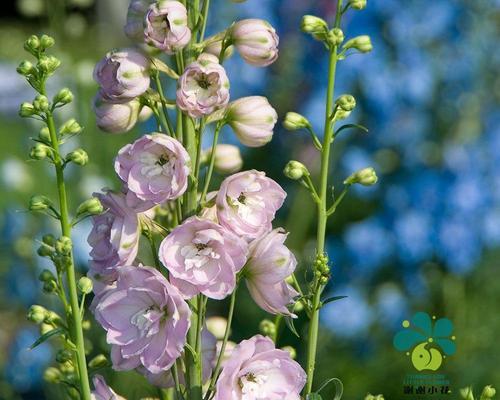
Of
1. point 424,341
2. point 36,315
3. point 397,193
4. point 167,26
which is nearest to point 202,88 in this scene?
point 167,26

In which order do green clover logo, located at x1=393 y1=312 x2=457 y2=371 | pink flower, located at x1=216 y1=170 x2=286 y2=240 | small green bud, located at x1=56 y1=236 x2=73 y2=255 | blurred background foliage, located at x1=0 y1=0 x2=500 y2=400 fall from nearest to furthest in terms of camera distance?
1. small green bud, located at x1=56 y1=236 x2=73 y2=255
2. pink flower, located at x1=216 y1=170 x2=286 y2=240
3. green clover logo, located at x1=393 y1=312 x2=457 y2=371
4. blurred background foliage, located at x1=0 y1=0 x2=500 y2=400

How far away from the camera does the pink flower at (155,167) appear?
111cm

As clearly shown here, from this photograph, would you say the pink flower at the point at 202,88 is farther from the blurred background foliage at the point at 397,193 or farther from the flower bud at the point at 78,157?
the blurred background foliage at the point at 397,193

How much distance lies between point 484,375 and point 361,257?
600 millimetres

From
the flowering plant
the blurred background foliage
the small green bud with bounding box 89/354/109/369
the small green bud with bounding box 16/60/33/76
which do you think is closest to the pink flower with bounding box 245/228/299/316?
the flowering plant

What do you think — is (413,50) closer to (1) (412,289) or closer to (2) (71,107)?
(1) (412,289)

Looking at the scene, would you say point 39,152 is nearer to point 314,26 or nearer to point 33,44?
point 33,44

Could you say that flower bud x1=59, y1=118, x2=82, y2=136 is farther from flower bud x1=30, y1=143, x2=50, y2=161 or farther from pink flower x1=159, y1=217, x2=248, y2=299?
pink flower x1=159, y1=217, x2=248, y2=299

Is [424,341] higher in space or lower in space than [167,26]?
lower

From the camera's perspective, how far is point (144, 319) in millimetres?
1129

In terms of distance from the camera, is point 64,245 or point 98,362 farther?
point 98,362

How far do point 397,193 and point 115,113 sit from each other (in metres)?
2.22

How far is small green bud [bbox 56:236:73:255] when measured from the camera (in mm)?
1021

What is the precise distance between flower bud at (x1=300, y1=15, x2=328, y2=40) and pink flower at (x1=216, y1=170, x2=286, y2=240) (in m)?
0.18
